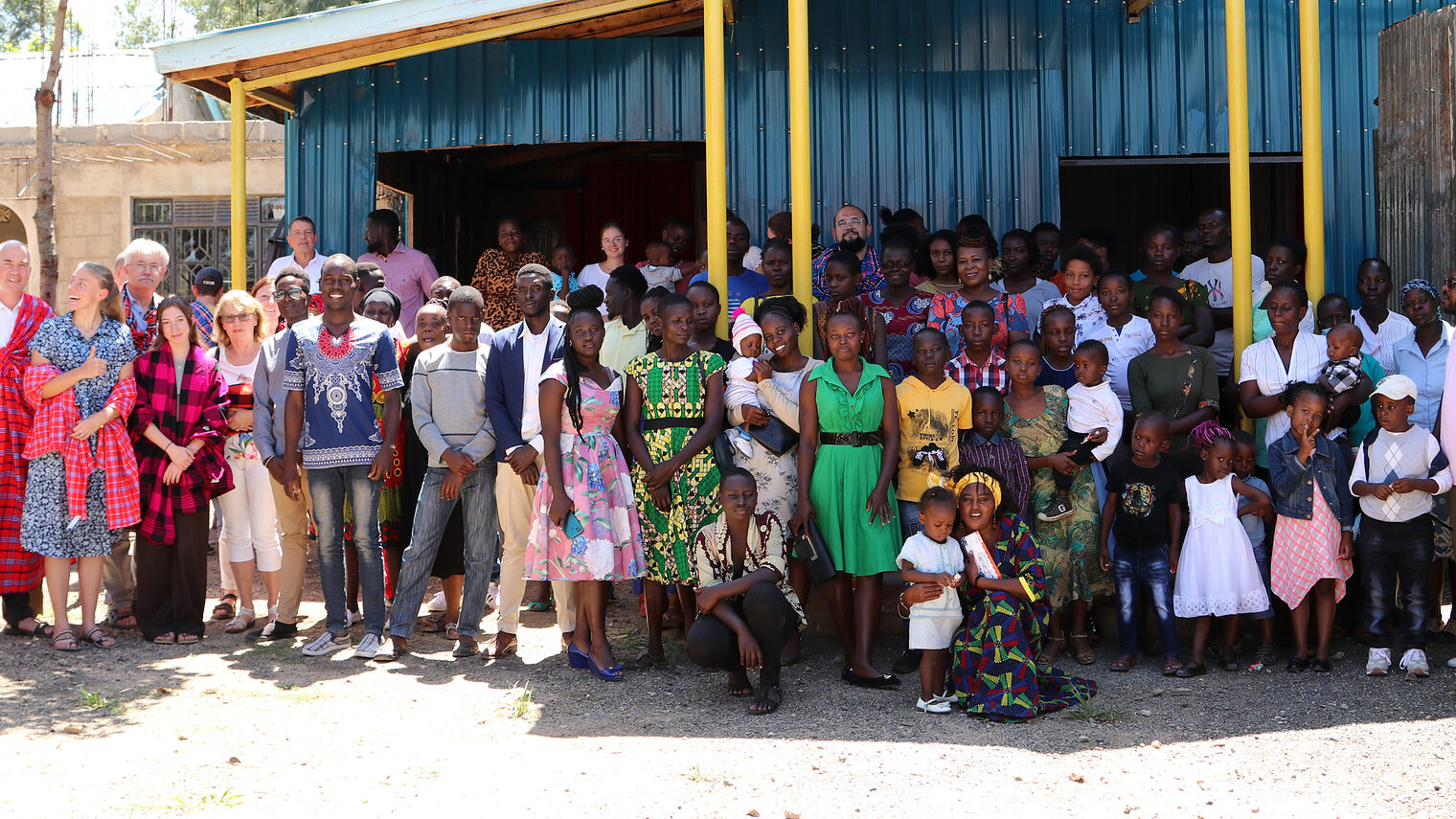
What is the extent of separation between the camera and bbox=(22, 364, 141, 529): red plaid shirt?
6.30m

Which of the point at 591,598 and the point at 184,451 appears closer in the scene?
the point at 591,598

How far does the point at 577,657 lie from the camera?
6.00 meters

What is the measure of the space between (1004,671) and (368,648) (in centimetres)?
296

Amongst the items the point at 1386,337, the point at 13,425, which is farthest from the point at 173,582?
the point at 1386,337

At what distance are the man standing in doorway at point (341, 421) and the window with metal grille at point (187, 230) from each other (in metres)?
10.5

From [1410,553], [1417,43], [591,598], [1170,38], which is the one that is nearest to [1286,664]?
[1410,553]

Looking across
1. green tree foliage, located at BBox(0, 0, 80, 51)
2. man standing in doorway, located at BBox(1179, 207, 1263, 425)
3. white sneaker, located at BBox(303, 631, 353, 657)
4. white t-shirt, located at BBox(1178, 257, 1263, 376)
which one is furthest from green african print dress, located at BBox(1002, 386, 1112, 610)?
green tree foliage, located at BBox(0, 0, 80, 51)

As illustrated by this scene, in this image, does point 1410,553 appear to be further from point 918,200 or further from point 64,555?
point 64,555

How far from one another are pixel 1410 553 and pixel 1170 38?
165 inches

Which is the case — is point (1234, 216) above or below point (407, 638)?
above

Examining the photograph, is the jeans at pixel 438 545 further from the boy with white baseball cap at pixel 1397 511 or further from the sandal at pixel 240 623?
the boy with white baseball cap at pixel 1397 511

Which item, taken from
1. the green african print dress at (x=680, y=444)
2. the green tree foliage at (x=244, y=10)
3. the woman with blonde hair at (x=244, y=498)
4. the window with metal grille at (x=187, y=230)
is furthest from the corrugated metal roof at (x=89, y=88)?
the green african print dress at (x=680, y=444)

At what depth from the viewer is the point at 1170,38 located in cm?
867

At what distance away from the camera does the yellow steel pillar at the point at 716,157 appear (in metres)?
6.78
